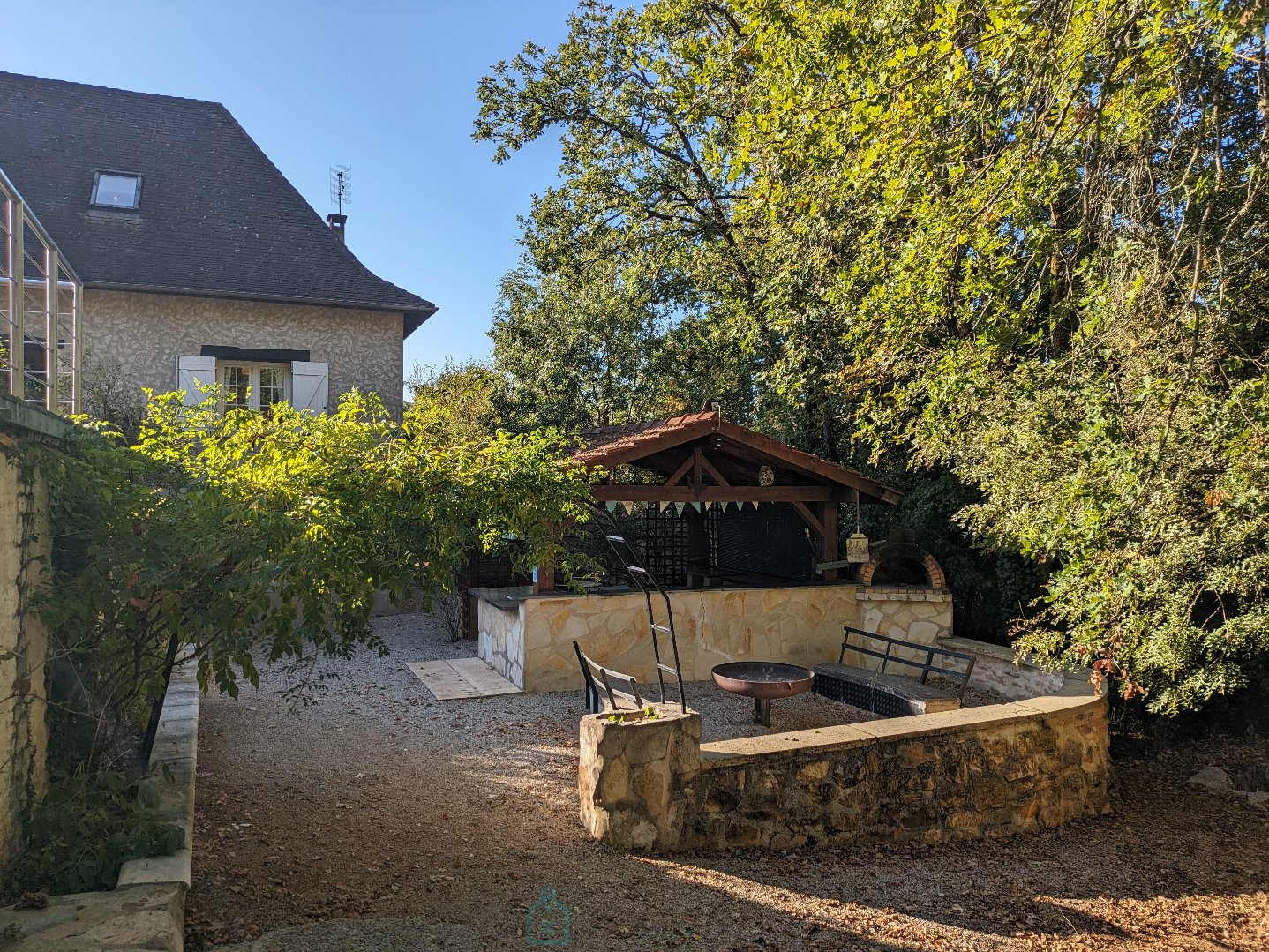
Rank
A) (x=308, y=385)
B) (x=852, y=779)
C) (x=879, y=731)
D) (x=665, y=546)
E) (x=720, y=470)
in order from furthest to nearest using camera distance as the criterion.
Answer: (x=665, y=546), (x=308, y=385), (x=720, y=470), (x=879, y=731), (x=852, y=779)

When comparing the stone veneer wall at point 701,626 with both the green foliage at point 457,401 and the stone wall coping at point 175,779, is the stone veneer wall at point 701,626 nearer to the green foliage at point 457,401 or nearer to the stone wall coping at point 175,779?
the green foliage at point 457,401

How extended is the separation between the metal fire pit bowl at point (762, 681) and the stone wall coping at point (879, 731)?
954 mm

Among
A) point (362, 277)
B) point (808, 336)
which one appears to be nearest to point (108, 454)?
point (808, 336)

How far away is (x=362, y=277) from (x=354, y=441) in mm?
9041

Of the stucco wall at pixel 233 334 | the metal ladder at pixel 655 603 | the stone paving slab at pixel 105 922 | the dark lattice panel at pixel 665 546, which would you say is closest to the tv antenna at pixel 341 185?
the stucco wall at pixel 233 334

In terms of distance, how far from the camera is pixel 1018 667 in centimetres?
814

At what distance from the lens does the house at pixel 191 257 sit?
1138cm

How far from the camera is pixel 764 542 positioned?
11.4 m

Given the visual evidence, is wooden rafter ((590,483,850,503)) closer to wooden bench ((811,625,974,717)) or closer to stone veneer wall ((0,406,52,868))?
wooden bench ((811,625,974,717))

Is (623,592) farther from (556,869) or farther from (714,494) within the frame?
(556,869)

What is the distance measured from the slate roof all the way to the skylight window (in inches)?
4.8

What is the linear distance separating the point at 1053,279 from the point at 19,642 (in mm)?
8191

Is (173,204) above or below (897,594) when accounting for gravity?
above

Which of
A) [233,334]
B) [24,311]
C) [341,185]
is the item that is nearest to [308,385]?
[233,334]
